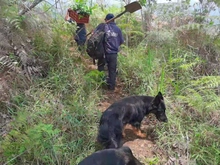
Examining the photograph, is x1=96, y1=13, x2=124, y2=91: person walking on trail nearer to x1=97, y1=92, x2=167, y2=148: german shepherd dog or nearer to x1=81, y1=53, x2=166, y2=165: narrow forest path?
x1=81, y1=53, x2=166, y2=165: narrow forest path

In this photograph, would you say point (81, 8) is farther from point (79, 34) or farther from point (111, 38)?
point (111, 38)

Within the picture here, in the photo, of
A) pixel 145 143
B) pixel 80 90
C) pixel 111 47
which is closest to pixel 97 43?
pixel 111 47

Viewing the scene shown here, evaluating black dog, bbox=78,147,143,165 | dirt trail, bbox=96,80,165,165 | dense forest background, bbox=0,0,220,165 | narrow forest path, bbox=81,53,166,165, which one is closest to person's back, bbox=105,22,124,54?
dense forest background, bbox=0,0,220,165

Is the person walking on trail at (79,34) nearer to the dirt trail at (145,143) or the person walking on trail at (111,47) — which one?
the person walking on trail at (111,47)

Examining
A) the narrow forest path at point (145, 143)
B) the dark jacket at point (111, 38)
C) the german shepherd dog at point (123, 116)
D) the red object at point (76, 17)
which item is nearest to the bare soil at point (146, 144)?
the narrow forest path at point (145, 143)

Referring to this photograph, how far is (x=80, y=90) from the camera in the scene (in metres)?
5.09

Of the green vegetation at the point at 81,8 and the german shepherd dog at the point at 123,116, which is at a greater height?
the green vegetation at the point at 81,8

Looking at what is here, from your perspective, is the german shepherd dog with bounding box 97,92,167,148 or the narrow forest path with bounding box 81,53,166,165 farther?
the narrow forest path with bounding box 81,53,166,165

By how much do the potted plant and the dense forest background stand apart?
0.97ft

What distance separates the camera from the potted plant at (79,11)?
624 centimetres

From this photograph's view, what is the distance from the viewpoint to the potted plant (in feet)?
20.5

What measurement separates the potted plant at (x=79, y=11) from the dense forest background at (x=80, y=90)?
295 mm

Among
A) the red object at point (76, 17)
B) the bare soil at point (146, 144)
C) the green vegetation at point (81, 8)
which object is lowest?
the bare soil at point (146, 144)

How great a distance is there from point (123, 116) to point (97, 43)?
86.9 inches
